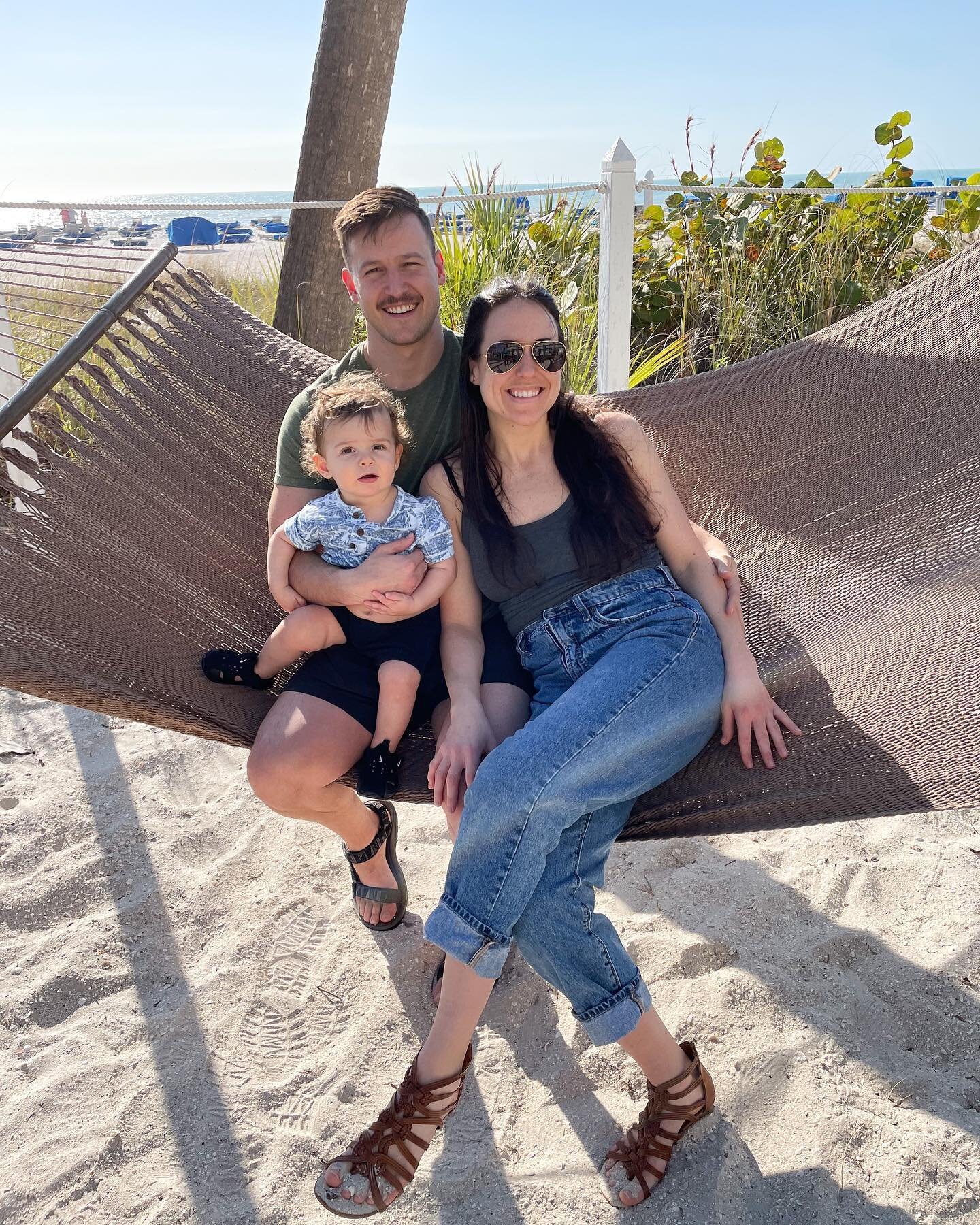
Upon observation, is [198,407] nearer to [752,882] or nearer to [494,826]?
[494,826]

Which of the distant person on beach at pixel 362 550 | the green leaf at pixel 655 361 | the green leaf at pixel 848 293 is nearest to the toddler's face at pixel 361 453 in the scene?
the distant person on beach at pixel 362 550

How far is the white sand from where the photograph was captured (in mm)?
1515

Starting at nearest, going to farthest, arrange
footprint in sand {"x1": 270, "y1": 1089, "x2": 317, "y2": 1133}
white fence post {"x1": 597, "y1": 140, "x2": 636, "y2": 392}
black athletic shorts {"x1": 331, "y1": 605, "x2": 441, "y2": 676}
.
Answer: footprint in sand {"x1": 270, "y1": 1089, "x2": 317, "y2": 1133}
black athletic shorts {"x1": 331, "y1": 605, "x2": 441, "y2": 676}
white fence post {"x1": 597, "y1": 140, "x2": 636, "y2": 392}

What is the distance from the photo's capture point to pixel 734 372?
2.30 metres

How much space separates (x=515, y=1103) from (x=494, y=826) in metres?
0.58

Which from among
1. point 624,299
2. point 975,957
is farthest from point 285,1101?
point 624,299

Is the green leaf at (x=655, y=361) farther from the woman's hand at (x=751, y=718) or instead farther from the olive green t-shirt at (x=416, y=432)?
the woman's hand at (x=751, y=718)

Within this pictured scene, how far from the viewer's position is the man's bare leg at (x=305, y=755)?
1.65m

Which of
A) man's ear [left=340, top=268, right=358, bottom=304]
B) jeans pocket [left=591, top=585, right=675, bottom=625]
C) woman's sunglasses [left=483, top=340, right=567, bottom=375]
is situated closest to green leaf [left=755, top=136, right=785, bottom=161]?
man's ear [left=340, top=268, right=358, bottom=304]

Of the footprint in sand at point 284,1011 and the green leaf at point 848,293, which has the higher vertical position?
the green leaf at point 848,293

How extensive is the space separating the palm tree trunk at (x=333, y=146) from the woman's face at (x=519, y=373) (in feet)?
7.42

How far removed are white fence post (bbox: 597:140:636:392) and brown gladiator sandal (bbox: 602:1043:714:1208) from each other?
7.24 ft

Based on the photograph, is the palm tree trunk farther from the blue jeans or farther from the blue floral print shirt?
the blue jeans

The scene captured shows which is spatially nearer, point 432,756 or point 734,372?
point 432,756
